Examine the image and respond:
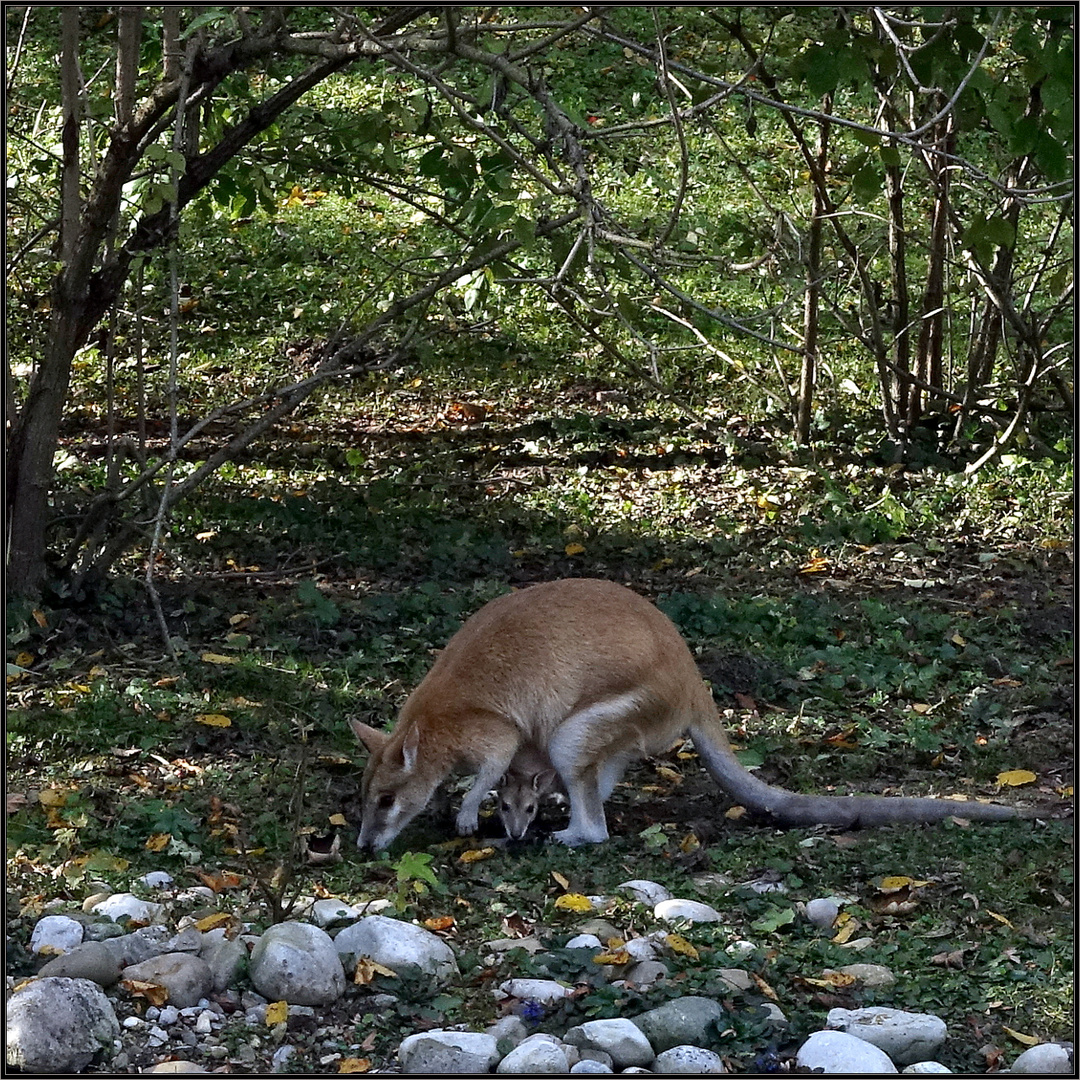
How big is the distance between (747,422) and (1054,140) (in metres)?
4.44

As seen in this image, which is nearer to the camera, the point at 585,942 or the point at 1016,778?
the point at 585,942

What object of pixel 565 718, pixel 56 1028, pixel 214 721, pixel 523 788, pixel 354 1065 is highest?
pixel 565 718

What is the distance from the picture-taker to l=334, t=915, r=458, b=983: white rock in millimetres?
4367

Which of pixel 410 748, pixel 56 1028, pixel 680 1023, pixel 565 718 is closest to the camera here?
pixel 56 1028

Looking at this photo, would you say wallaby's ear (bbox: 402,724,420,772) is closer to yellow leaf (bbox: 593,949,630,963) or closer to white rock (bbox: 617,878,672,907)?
white rock (bbox: 617,878,672,907)

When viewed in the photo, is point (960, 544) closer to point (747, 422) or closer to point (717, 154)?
point (747, 422)

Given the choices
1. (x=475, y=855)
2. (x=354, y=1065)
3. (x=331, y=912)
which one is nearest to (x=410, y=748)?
(x=475, y=855)

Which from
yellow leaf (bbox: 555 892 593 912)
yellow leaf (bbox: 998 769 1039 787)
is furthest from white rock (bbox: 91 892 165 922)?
yellow leaf (bbox: 998 769 1039 787)

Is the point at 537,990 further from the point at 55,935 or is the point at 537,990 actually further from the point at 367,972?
the point at 55,935

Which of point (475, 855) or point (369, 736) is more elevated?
point (369, 736)

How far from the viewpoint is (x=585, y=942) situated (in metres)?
4.58

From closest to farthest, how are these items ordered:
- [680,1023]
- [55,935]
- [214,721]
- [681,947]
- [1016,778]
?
[680,1023] → [55,935] → [681,947] → [1016,778] → [214,721]

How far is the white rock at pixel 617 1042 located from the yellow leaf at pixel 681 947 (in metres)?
0.51

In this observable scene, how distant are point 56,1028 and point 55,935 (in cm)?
65
